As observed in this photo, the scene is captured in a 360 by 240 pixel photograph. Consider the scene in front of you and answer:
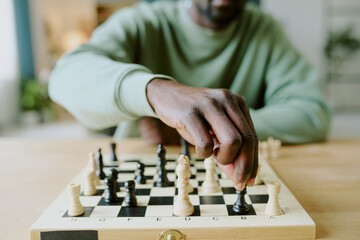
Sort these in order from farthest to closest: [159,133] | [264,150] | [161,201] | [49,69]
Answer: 1. [49,69]
2. [159,133]
3. [264,150]
4. [161,201]

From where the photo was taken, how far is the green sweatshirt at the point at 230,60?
1.36 meters

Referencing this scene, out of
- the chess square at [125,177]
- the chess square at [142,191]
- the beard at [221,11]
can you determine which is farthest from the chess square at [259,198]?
the beard at [221,11]

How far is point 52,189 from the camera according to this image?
0.91 metres

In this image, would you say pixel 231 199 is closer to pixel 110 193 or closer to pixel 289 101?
pixel 110 193

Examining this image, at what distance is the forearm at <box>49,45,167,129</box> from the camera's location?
96 cm

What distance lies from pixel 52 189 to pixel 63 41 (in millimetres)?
6879

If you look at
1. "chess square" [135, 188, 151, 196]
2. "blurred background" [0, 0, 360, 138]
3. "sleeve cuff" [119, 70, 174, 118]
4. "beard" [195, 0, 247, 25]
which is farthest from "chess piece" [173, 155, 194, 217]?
"blurred background" [0, 0, 360, 138]

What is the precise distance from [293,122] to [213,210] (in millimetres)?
760

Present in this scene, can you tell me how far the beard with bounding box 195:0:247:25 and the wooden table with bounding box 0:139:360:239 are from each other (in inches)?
25.4

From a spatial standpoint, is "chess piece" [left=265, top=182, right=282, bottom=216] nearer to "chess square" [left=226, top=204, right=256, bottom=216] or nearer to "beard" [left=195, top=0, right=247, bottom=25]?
"chess square" [left=226, top=204, right=256, bottom=216]

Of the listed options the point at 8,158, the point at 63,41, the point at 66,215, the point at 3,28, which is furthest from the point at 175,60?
the point at 63,41

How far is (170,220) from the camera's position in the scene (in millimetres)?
669

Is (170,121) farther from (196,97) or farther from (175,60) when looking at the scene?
(175,60)

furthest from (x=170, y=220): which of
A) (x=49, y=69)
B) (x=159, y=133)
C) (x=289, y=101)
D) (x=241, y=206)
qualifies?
(x=49, y=69)
